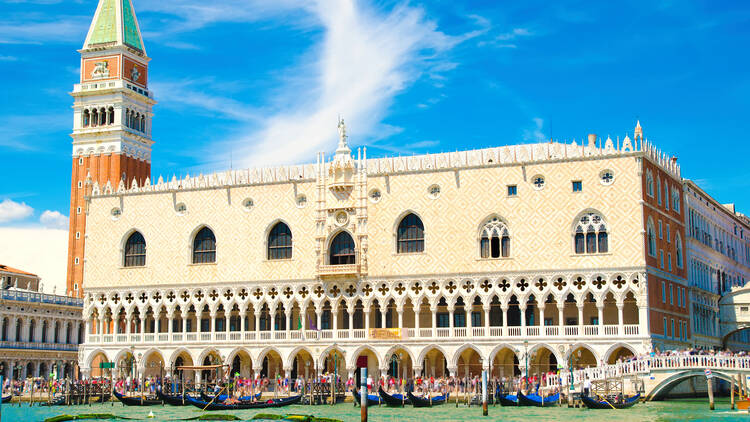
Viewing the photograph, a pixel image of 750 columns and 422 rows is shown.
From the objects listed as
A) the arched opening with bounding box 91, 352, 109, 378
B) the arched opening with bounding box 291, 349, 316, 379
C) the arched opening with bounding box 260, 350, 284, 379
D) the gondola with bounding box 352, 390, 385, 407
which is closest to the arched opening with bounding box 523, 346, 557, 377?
the gondola with bounding box 352, 390, 385, 407

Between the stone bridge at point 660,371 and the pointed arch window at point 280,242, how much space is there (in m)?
16.4

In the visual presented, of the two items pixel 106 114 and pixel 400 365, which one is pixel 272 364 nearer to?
pixel 400 365

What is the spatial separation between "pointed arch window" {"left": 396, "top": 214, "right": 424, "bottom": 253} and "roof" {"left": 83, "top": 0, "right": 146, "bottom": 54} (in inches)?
1077

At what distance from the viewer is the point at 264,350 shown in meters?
51.4

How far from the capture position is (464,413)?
38.3m

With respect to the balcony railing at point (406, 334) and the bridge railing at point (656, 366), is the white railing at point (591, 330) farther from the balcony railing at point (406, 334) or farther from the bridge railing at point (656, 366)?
the bridge railing at point (656, 366)

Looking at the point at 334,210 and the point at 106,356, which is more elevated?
the point at 334,210

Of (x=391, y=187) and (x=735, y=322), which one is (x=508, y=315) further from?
(x=735, y=322)

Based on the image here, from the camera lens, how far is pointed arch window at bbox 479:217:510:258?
47.6 meters

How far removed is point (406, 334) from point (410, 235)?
469 cm

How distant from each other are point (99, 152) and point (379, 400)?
105 ft

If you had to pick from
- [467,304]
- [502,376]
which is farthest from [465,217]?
[502,376]

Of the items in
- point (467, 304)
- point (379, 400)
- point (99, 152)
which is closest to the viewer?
point (379, 400)

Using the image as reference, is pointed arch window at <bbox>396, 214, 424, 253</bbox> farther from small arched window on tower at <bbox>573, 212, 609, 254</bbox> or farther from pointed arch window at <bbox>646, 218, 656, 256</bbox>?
pointed arch window at <bbox>646, 218, 656, 256</bbox>
